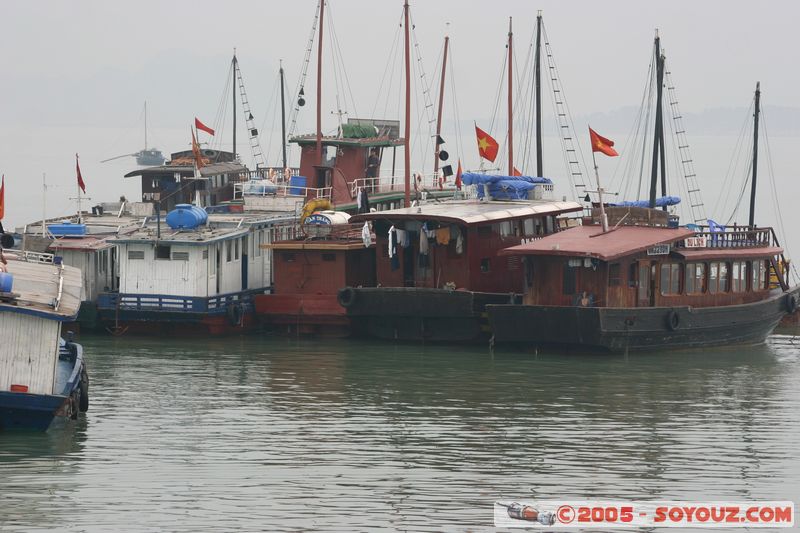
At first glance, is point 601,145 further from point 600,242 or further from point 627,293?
point 627,293

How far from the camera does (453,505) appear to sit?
76.9ft

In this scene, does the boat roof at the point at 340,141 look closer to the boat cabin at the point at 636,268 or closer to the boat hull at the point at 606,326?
the boat cabin at the point at 636,268

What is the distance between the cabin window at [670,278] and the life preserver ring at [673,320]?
0.87 metres

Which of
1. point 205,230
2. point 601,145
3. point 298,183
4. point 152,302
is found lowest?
point 152,302

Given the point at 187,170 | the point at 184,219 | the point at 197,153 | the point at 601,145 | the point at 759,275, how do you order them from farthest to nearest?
1. the point at 187,170
2. the point at 197,153
3. the point at 601,145
4. the point at 759,275
5. the point at 184,219

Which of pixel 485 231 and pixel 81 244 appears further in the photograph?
pixel 81 244

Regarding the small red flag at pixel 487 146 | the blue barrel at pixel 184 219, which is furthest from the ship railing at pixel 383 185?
the blue barrel at pixel 184 219

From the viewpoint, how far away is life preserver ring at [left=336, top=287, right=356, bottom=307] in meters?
41.1

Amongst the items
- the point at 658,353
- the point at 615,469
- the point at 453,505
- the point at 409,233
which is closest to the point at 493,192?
the point at 409,233

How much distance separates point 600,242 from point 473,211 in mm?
4465

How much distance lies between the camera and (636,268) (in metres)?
39.7

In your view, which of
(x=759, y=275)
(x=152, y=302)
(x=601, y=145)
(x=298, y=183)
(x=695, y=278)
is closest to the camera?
(x=695, y=278)

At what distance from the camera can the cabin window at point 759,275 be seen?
43.4 metres

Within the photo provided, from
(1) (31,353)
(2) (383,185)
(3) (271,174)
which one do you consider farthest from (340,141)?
(1) (31,353)
